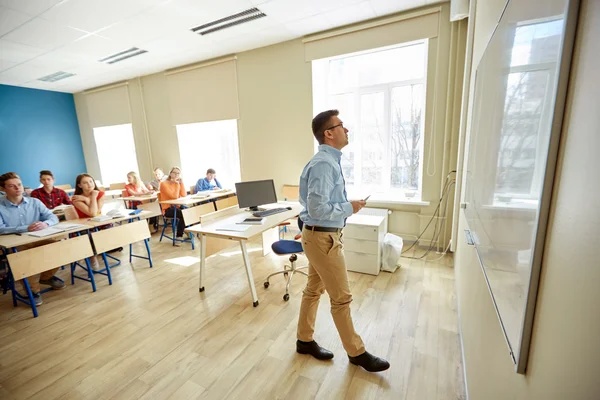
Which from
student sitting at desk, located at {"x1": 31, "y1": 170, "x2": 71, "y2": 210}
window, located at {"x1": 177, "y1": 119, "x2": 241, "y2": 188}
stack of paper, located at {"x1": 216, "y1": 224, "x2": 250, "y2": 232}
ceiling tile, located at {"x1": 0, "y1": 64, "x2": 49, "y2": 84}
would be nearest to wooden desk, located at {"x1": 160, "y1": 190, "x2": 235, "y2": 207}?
window, located at {"x1": 177, "y1": 119, "x2": 241, "y2": 188}

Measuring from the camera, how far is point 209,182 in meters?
5.41

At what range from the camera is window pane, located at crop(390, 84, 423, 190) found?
12.5 feet

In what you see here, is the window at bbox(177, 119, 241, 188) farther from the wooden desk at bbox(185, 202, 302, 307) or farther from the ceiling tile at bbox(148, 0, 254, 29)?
the wooden desk at bbox(185, 202, 302, 307)

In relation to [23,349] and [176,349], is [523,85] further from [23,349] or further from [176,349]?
[23,349]

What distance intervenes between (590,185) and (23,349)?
11.1ft

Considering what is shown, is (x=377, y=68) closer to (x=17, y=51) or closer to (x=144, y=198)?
(x=144, y=198)

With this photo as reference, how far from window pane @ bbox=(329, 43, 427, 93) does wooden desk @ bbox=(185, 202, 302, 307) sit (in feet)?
7.28

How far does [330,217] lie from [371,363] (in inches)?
40.0

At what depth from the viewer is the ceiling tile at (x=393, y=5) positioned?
3263mm

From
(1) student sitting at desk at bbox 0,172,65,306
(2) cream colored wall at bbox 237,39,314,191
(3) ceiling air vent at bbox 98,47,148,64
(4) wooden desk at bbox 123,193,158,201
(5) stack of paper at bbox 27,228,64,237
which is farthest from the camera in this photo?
(4) wooden desk at bbox 123,193,158,201

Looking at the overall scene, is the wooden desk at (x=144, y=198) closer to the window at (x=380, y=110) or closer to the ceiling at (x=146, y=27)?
the ceiling at (x=146, y=27)

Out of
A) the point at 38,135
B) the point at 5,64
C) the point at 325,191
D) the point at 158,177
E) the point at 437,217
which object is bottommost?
the point at 437,217

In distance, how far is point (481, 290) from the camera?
53.4 inches

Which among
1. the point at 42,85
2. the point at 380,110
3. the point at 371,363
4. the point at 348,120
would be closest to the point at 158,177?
the point at 42,85
